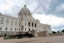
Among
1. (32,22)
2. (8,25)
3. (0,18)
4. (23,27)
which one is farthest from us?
(32,22)

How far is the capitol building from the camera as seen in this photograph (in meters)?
54.1

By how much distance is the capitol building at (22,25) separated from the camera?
2128 inches

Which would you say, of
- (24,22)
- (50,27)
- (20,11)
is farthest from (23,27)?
(50,27)

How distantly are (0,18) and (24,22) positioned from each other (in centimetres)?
1771

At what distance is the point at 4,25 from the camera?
2174 inches

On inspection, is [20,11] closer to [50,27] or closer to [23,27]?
Result: [23,27]

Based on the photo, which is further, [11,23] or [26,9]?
[26,9]

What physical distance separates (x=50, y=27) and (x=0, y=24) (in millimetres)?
44192

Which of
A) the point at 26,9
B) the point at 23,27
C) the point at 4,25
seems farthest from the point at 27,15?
the point at 4,25

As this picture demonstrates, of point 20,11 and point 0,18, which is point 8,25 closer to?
point 0,18

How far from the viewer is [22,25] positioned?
66375 millimetres

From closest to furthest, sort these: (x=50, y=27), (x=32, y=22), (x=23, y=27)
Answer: (x=23, y=27) < (x=32, y=22) < (x=50, y=27)

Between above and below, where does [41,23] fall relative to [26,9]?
below

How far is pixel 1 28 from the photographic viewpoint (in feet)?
177
